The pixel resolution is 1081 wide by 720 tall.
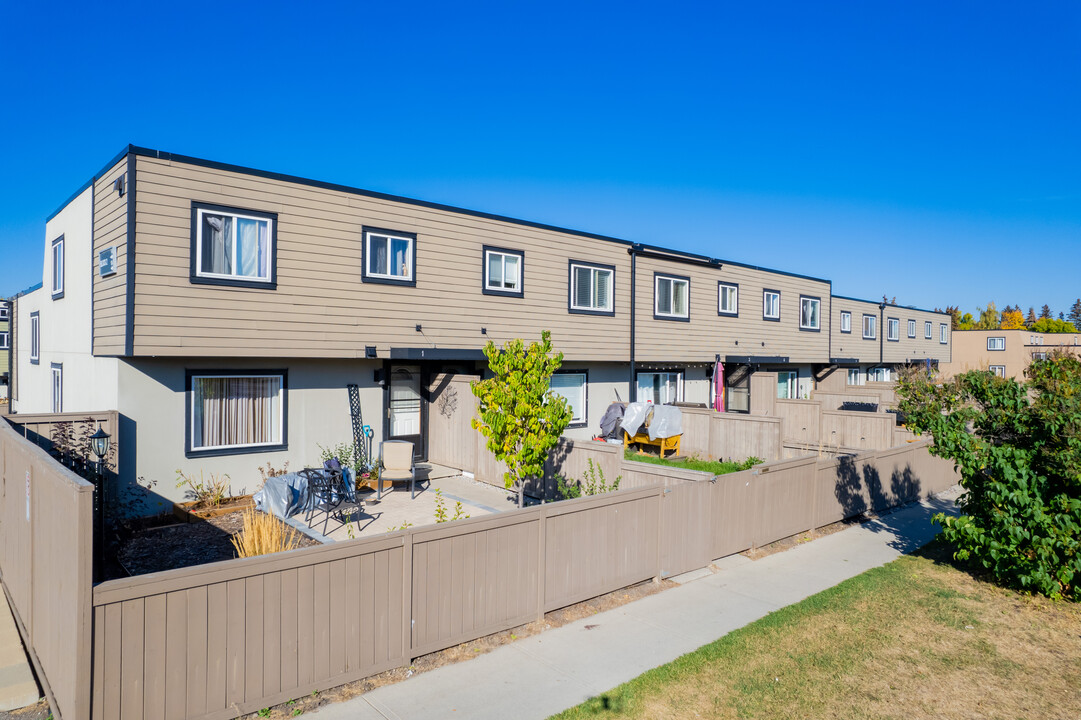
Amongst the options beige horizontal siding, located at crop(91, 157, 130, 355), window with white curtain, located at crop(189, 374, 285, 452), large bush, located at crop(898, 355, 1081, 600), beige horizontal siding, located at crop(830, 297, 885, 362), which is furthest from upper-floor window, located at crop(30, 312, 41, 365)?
beige horizontal siding, located at crop(830, 297, 885, 362)

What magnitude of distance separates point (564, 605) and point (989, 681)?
12.3ft

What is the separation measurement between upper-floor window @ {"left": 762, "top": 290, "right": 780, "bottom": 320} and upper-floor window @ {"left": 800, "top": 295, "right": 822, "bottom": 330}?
1727 millimetres

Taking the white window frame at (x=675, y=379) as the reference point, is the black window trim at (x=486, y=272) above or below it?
above

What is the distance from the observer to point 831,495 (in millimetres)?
10758

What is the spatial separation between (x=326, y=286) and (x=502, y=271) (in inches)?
165

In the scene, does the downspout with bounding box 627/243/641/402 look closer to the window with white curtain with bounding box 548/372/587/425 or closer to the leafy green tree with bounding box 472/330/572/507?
the window with white curtain with bounding box 548/372/587/425

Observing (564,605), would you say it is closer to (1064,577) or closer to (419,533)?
(419,533)

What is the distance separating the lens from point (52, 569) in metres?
4.92

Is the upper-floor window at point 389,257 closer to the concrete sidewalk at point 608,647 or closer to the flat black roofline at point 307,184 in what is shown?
the flat black roofline at point 307,184

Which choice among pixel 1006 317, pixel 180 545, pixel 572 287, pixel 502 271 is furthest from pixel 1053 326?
pixel 180 545

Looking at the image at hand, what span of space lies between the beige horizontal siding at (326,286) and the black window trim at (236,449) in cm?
65

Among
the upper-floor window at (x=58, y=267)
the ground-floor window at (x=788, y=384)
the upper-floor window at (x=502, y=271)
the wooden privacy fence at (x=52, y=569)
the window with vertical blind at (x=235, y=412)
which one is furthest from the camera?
the ground-floor window at (x=788, y=384)

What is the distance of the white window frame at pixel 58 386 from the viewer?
13.8m

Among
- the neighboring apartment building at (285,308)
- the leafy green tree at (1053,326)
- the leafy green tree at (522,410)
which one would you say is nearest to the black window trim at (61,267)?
the neighboring apartment building at (285,308)
